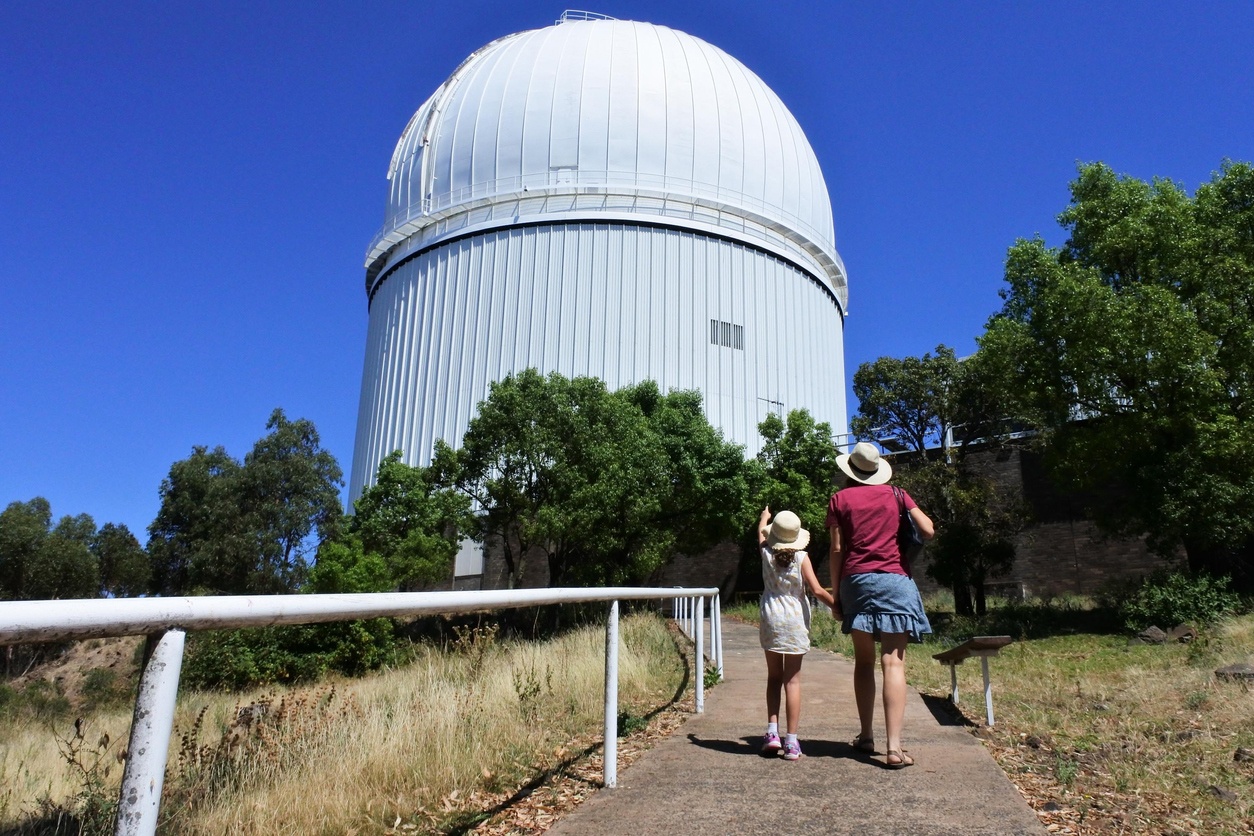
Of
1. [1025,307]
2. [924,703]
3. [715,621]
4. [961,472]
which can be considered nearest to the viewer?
[924,703]

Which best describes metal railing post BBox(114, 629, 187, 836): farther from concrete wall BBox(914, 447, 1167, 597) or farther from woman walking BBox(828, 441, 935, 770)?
concrete wall BBox(914, 447, 1167, 597)

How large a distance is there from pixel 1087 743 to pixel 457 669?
437 centimetres

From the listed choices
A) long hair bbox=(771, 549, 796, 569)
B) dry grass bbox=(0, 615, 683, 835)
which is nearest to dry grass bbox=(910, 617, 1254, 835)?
long hair bbox=(771, 549, 796, 569)

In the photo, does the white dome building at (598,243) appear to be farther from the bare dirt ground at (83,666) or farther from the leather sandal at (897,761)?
the bare dirt ground at (83,666)

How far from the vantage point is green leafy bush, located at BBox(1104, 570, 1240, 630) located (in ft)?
48.6

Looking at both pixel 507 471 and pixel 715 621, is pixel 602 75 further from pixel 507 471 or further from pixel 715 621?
pixel 715 621

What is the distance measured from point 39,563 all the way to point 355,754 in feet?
128

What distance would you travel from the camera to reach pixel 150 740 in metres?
1.93

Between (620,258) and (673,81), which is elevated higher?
(673,81)

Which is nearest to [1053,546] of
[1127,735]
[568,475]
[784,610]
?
[568,475]

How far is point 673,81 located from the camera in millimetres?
Answer: 32594

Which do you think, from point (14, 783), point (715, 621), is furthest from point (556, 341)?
point (14, 783)

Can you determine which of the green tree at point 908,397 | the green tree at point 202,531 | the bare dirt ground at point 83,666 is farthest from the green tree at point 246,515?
the bare dirt ground at point 83,666

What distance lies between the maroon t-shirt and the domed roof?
27.3 metres
